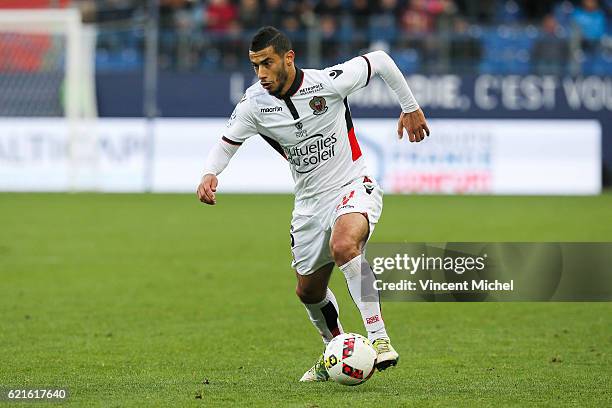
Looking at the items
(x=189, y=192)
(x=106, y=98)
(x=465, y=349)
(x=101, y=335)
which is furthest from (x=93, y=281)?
(x=106, y=98)

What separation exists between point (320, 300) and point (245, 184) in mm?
16754

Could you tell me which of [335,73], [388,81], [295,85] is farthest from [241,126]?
[388,81]

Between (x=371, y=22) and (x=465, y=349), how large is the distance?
60.1ft

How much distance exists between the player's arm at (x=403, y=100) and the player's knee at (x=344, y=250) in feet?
2.97

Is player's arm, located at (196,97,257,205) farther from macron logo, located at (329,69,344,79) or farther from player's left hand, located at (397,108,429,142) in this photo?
player's left hand, located at (397,108,429,142)

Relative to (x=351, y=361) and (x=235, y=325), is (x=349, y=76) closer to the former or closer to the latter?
(x=351, y=361)

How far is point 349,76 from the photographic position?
7.66 m

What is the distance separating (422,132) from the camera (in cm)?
768

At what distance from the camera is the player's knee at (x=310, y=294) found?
774 cm

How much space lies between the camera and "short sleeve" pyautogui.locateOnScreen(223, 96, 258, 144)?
25.0 ft

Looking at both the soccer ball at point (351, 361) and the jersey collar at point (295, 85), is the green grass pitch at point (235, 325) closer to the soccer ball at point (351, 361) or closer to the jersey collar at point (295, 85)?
the soccer ball at point (351, 361)

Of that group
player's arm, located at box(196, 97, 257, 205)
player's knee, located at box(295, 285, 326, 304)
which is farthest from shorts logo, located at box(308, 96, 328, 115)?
player's knee, located at box(295, 285, 326, 304)

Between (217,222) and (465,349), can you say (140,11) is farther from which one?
(465,349)

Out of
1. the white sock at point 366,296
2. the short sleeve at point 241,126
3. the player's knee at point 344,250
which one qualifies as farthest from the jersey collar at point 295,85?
the white sock at point 366,296
